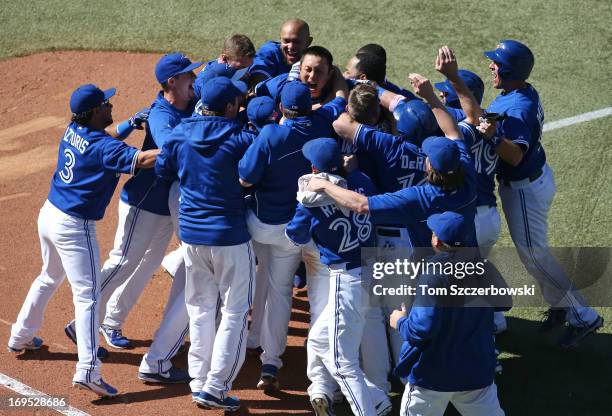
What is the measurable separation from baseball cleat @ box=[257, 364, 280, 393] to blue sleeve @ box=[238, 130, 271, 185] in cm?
136

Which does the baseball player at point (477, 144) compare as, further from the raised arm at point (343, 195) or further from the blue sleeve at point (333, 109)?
the raised arm at point (343, 195)

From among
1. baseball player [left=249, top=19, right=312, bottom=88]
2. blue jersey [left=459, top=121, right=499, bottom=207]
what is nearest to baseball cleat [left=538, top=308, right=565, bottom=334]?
blue jersey [left=459, top=121, right=499, bottom=207]

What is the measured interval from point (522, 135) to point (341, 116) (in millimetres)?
1312

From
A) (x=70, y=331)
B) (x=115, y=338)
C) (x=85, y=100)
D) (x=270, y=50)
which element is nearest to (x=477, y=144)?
(x=270, y=50)

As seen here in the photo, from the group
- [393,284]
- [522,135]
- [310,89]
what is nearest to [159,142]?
[310,89]

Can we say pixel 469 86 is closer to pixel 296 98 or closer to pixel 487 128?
pixel 487 128

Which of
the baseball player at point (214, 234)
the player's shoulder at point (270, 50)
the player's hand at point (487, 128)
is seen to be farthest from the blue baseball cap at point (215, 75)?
the player's hand at point (487, 128)

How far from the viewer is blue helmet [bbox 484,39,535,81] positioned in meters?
6.86

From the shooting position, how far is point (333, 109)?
6.45 m

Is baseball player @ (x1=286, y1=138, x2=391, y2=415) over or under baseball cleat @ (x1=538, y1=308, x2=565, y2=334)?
over

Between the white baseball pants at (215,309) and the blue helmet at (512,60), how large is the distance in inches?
87.9

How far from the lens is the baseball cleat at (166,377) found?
6.70 meters

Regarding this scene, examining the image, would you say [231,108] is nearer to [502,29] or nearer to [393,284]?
[393,284]

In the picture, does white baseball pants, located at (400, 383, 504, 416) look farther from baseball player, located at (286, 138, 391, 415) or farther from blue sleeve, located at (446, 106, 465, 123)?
blue sleeve, located at (446, 106, 465, 123)
